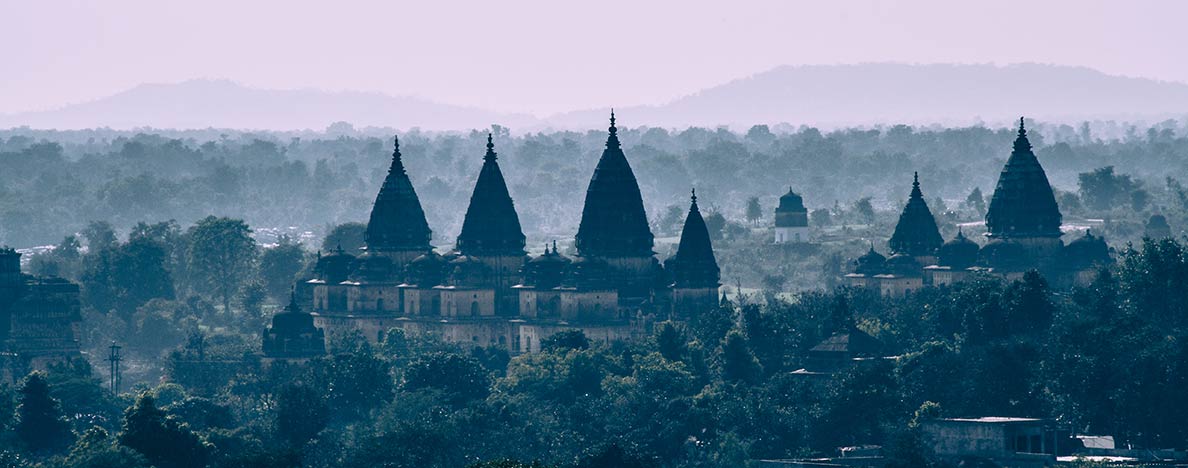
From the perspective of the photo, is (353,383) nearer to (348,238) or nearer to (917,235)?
(917,235)

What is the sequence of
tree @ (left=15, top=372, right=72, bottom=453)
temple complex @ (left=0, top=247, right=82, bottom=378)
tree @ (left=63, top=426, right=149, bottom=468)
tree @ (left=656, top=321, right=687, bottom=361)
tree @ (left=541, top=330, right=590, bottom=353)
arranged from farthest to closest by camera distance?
temple complex @ (left=0, top=247, right=82, bottom=378), tree @ (left=541, top=330, right=590, bottom=353), tree @ (left=656, top=321, right=687, bottom=361), tree @ (left=15, top=372, right=72, bottom=453), tree @ (left=63, top=426, right=149, bottom=468)

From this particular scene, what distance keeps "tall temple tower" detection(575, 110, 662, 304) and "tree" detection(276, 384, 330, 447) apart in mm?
27304

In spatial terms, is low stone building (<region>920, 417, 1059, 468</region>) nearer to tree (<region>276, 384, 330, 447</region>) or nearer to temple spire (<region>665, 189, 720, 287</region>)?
tree (<region>276, 384, 330, 447</region>)

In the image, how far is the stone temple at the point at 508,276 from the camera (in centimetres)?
13912

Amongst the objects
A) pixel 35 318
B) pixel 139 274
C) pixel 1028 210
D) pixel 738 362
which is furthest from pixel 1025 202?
pixel 139 274

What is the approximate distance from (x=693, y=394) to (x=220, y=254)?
256 feet

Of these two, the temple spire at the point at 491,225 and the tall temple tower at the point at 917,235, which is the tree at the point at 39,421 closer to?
the temple spire at the point at 491,225

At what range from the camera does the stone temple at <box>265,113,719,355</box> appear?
139125 mm

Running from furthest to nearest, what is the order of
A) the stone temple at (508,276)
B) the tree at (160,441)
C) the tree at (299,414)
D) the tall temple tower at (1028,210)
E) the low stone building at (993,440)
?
the tall temple tower at (1028,210) < the stone temple at (508,276) < the tree at (299,414) < the tree at (160,441) < the low stone building at (993,440)

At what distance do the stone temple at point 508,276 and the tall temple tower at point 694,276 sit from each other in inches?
1.6

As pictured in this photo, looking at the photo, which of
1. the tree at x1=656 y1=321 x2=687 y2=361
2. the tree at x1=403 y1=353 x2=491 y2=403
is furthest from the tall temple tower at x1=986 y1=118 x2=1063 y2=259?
the tree at x1=403 y1=353 x2=491 y2=403

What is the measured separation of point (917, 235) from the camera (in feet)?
486

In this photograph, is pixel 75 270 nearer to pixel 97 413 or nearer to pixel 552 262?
pixel 552 262

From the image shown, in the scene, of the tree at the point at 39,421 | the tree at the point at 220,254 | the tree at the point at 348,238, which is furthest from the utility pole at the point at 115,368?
the tree at the point at 220,254
